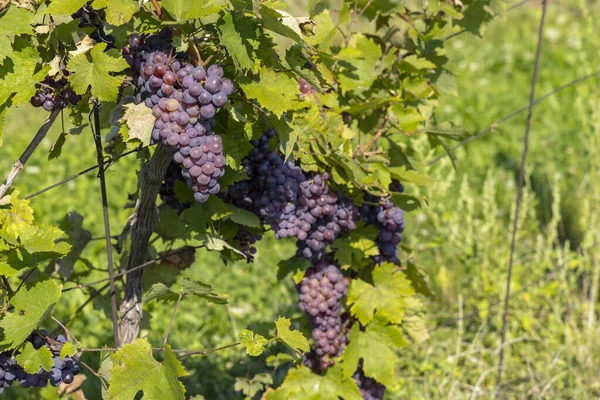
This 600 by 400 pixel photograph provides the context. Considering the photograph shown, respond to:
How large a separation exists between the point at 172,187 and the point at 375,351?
2.79ft

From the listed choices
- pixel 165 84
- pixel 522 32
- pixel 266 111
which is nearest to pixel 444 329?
pixel 266 111

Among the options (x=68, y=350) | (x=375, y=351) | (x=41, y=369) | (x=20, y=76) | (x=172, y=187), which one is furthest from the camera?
(x=375, y=351)

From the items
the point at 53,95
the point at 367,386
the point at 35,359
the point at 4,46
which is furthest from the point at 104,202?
the point at 367,386

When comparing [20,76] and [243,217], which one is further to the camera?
[243,217]

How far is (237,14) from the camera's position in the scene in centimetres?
149

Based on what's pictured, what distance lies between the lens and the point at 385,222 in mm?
2197

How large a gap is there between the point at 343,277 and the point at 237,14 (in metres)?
1.10

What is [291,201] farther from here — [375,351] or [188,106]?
[375,351]

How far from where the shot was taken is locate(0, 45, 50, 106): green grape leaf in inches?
60.1

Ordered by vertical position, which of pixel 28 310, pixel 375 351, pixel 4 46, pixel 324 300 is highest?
pixel 4 46

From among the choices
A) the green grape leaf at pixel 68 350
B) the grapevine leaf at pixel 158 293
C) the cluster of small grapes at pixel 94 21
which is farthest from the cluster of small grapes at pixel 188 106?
the green grape leaf at pixel 68 350

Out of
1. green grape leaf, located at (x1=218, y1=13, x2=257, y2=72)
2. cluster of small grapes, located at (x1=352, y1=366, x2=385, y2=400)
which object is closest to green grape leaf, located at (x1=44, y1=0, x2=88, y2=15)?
green grape leaf, located at (x1=218, y1=13, x2=257, y2=72)

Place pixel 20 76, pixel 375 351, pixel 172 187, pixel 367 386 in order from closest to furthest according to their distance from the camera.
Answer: pixel 20 76
pixel 172 187
pixel 375 351
pixel 367 386

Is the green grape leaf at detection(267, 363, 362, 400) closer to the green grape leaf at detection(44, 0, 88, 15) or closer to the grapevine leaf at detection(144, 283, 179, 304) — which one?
the grapevine leaf at detection(144, 283, 179, 304)
